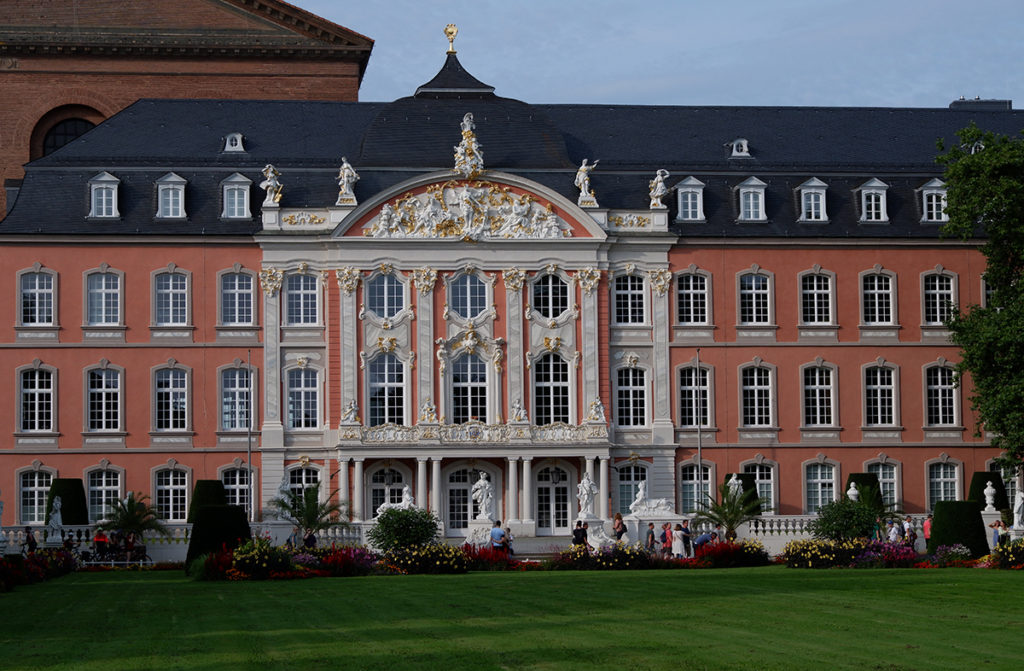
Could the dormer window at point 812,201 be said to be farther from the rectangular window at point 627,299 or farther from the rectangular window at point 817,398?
the rectangular window at point 627,299

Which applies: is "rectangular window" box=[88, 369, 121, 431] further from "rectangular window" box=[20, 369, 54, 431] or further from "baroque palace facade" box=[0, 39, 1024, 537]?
"rectangular window" box=[20, 369, 54, 431]

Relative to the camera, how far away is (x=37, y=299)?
63438 mm

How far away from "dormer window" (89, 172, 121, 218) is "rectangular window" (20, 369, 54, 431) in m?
5.98

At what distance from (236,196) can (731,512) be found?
22.0 meters

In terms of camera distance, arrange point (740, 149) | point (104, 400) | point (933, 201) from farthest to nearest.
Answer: point (740, 149) < point (933, 201) < point (104, 400)

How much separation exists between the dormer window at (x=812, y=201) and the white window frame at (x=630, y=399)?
8541 mm

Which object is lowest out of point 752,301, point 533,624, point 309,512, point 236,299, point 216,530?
point 533,624

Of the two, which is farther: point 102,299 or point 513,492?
point 102,299

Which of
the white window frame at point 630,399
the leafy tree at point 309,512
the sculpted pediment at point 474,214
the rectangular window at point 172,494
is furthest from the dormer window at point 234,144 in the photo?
the white window frame at point 630,399

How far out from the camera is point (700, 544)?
164ft

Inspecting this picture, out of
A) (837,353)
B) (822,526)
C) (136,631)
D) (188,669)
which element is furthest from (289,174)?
(188,669)

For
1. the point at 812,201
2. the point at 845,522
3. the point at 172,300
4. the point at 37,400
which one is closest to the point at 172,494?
the point at 37,400

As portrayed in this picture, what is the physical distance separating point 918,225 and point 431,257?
18180mm

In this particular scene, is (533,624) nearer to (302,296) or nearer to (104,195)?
(302,296)
